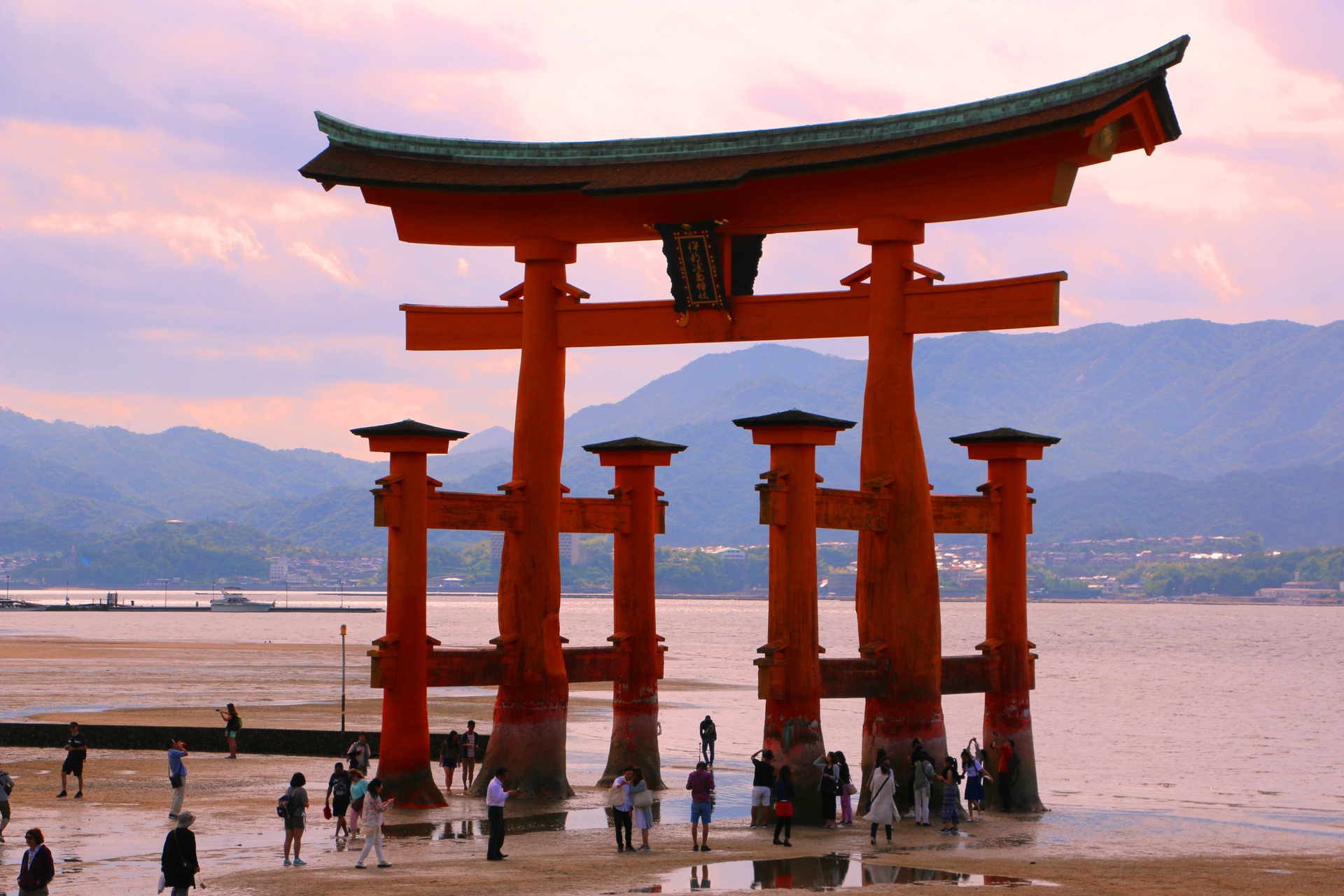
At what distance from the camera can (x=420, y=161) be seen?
27750 mm

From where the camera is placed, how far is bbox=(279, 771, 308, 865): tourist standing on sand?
1920cm

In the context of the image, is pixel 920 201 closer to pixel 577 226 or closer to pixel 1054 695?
pixel 577 226

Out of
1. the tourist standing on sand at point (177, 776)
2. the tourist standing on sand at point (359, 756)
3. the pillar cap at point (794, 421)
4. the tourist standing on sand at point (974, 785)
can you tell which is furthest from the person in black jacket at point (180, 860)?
the tourist standing on sand at point (974, 785)

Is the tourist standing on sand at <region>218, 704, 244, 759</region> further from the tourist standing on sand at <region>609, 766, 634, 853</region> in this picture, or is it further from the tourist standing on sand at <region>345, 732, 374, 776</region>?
the tourist standing on sand at <region>609, 766, 634, 853</region>

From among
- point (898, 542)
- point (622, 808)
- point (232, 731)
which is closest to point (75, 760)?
point (232, 731)

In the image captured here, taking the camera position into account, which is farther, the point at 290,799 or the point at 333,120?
the point at 333,120

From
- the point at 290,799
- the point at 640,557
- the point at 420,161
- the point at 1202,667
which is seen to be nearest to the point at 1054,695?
the point at 1202,667

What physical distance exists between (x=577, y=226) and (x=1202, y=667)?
304 feet

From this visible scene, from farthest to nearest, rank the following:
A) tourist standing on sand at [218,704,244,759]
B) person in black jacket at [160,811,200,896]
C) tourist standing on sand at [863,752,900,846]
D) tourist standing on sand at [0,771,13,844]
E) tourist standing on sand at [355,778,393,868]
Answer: tourist standing on sand at [218,704,244,759], tourist standing on sand at [863,752,900,846], tourist standing on sand at [0,771,13,844], tourist standing on sand at [355,778,393,868], person in black jacket at [160,811,200,896]

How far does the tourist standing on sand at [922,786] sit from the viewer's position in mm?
23984

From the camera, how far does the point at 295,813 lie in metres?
19.2

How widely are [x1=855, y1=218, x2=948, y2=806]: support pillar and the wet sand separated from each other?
1.83m

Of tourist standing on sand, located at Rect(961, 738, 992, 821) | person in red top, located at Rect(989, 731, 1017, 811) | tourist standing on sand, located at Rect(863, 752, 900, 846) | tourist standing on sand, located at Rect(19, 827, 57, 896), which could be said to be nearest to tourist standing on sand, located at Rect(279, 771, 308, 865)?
tourist standing on sand, located at Rect(19, 827, 57, 896)

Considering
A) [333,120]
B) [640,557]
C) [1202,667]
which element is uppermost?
[333,120]
